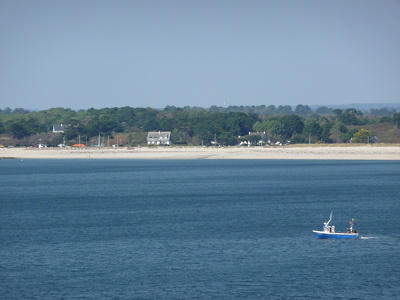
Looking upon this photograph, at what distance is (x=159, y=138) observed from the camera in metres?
183

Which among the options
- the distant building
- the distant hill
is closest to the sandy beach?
the distant building

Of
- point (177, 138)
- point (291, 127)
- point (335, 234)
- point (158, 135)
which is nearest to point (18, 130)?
point (158, 135)

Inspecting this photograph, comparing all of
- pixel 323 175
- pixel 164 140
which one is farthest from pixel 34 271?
pixel 164 140

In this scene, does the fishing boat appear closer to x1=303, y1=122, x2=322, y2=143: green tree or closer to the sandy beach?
the sandy beach

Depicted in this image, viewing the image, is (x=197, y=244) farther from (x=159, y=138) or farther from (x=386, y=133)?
(x=386, y=133)

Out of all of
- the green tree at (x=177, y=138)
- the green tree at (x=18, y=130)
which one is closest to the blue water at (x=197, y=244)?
the green tree at (x=177, y=138)

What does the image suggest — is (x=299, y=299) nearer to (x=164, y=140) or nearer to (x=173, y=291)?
(x=173, y=291)

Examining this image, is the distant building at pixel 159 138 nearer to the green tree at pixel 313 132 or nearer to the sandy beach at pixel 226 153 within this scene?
the sandy beach at pixel 226 153

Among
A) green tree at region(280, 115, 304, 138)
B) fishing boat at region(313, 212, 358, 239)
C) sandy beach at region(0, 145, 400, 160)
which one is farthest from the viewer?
green tree at region(280, 115, 304, 138)

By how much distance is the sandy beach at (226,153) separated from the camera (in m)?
135

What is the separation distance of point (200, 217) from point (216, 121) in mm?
134906

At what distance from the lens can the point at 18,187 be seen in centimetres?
7975

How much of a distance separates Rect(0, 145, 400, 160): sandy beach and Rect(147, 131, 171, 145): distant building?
780 inches

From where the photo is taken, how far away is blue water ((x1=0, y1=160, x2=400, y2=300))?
30328mm
